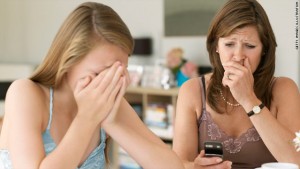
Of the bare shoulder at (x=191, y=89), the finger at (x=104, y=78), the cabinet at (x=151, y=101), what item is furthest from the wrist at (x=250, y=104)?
the cabinet at (x=151, y=101)

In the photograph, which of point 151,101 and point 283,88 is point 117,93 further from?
point 151,101

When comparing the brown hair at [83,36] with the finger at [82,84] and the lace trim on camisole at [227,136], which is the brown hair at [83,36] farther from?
the lace trim on camisole at [227,136]

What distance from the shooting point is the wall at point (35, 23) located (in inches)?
211

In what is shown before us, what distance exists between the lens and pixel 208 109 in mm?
2156

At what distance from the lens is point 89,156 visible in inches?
69.1

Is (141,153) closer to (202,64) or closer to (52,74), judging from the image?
(52,74)

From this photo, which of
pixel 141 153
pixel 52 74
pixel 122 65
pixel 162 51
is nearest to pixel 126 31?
pixel 122 65

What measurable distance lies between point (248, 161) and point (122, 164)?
10.4 ft

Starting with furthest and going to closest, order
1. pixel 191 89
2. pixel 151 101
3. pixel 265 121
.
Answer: pixel 151 101 → pixel 191 89 → pixel 265 121

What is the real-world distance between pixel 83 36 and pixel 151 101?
11.2ft

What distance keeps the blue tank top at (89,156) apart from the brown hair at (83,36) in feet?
0.53

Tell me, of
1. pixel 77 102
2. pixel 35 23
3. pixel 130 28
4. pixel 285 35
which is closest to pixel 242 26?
pixel 77 102

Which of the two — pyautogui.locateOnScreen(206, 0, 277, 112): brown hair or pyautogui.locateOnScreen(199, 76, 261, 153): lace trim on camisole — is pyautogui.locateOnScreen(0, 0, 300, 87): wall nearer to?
pyautogui.locateOnScreen(206, 0, 277, 112): brown hair

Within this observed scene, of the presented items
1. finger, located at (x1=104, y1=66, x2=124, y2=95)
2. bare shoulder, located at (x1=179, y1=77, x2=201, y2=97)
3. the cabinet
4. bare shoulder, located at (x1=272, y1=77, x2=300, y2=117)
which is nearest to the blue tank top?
finger, located at (x1=104, y1=66, x2=124, y2=95)
